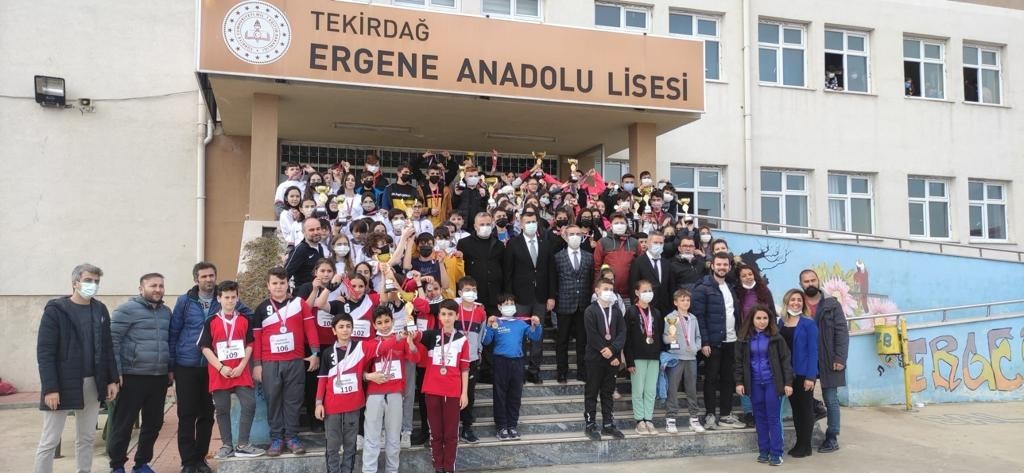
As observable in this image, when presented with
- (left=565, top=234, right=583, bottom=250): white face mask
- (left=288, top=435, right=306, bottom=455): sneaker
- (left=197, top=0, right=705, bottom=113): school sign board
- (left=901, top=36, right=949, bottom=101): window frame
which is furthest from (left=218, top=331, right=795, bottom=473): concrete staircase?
(left=901, top=36, right=949, bottom=101): window frame

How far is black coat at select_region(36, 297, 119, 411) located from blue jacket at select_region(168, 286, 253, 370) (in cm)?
51

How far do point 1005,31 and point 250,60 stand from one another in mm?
18284

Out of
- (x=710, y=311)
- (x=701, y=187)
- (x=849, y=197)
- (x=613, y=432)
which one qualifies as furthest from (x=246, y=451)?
(x=849, y=197)

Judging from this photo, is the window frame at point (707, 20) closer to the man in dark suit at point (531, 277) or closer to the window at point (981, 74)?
the window at point (981, 74)

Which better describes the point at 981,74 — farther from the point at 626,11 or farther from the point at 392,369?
the point at 392,369

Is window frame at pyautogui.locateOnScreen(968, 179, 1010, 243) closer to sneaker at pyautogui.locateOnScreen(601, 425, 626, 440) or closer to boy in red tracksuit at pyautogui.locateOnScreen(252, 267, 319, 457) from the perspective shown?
sneaker at pyautogui.locateOnScreen(601, 425, 626, 440)

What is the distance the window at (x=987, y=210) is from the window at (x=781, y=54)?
5369 mm

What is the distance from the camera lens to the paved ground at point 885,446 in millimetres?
6668

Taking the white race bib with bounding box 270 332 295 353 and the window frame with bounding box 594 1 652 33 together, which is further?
the window frame with bounding box 594 1 652 33

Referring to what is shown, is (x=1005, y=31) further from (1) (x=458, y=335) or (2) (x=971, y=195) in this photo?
(1) (x=458, y=335)

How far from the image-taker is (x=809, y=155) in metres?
→ 15.7

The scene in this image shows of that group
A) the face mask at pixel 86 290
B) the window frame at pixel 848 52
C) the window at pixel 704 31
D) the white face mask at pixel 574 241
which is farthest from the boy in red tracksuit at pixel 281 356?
the window frame at pixel 848 52

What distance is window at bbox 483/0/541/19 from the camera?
1415cm

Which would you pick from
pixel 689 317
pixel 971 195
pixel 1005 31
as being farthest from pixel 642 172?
pixel 1005 31
